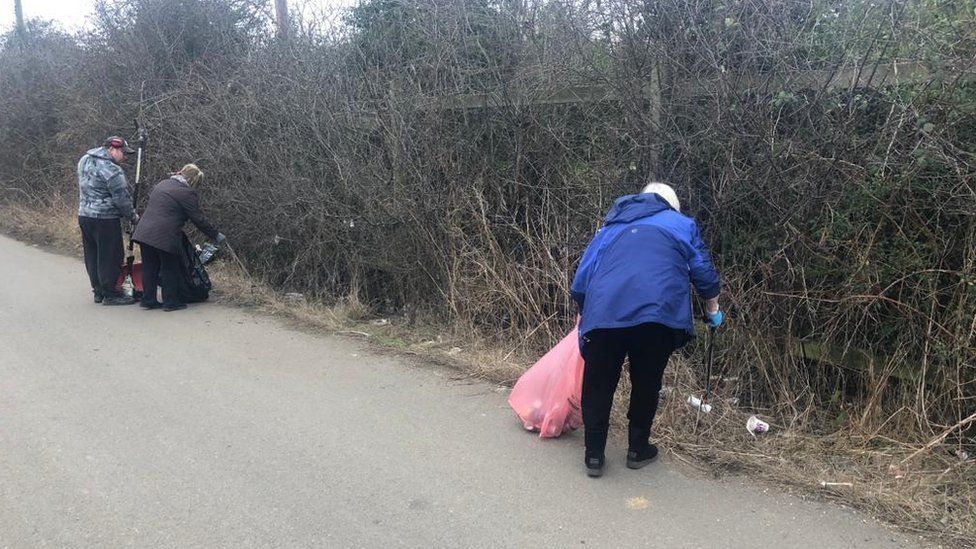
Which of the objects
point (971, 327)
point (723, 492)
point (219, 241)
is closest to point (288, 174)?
point (219, 241)

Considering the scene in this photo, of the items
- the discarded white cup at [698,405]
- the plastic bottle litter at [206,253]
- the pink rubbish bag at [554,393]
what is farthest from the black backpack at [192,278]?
the discarded white cup at [698,405]

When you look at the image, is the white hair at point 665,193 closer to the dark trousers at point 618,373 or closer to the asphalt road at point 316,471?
the dark trousers at point 618,373

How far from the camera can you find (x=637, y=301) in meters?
3.40

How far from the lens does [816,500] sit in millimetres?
3447

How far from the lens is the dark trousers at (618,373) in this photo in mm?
3545

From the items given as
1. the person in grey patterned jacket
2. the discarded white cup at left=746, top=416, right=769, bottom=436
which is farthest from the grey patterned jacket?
the discarded white cup at left=746, top=416, right=769, bottom=436

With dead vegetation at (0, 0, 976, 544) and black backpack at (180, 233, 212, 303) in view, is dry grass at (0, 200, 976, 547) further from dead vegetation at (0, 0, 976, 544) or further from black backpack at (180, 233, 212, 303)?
black backpack at (180, 233, 212, 303)

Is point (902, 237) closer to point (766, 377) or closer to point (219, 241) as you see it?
point (766, 377)

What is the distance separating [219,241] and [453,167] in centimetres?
295

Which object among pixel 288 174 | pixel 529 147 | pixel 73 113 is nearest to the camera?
pixel 529 147

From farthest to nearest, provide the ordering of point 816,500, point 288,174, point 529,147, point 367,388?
point 288,174 < point 529,147 < point 367,388 < point 816,500

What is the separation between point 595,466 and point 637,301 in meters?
0.95

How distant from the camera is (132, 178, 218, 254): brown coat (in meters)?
7.28

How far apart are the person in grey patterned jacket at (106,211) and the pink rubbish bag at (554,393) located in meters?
5.43
